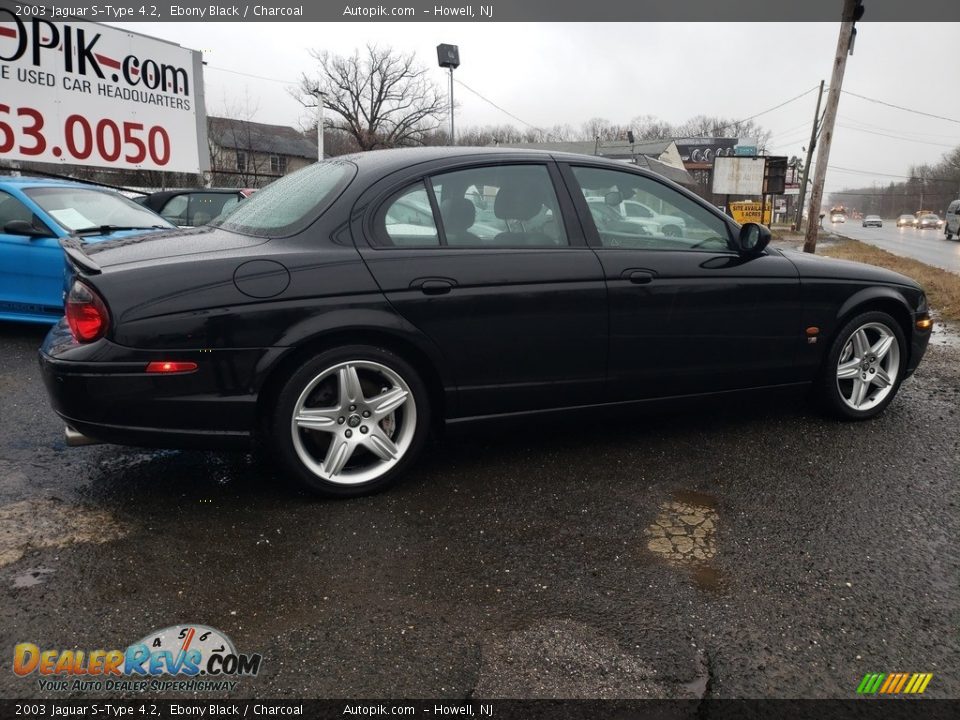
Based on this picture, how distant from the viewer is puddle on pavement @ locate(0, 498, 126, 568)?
104 inches

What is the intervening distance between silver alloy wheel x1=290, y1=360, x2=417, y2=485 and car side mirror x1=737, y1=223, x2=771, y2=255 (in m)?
2.06

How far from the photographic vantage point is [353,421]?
3.05 metres

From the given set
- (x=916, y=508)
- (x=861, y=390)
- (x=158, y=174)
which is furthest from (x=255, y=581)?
(x=158, y=174)

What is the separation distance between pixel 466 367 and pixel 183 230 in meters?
1.67

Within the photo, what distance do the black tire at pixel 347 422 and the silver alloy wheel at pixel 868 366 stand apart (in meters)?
2.67

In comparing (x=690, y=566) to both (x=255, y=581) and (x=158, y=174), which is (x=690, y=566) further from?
(x=158, y=174)

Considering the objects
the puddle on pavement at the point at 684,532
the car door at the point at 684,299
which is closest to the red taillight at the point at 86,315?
the car door at the point at 684,299

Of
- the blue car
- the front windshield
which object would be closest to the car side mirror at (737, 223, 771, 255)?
the blue car

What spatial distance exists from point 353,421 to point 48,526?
1.29 metres

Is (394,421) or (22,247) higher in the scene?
(22,247)

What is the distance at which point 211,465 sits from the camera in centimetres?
346

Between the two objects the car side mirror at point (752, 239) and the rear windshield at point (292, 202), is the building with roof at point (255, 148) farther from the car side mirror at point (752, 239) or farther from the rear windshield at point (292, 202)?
the car side mirror at point (752, 239)

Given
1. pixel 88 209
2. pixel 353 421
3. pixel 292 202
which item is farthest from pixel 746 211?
pixel 353 421

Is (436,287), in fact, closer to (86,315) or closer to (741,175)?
(86,315)
